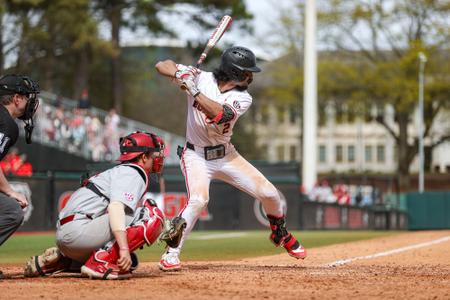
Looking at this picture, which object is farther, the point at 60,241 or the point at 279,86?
the point at 279,86

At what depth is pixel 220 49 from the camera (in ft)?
135

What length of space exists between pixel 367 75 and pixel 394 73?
1583mm

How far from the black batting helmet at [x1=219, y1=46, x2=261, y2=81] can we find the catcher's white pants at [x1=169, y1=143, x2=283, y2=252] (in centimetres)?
70

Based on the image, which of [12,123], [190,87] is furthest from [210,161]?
[12,123]

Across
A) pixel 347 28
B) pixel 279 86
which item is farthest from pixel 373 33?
pixel 279 86

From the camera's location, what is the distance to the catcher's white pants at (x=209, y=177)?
8875 millimetres

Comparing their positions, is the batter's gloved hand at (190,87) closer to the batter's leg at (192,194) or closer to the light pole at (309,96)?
the batter's leg at (192,194)

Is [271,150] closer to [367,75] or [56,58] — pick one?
[367,75]

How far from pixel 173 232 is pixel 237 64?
5.62 ft

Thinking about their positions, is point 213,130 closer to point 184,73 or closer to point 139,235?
point 184,73

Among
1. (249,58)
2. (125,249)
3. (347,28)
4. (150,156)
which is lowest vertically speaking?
(125,249)

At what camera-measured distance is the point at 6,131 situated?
750cm

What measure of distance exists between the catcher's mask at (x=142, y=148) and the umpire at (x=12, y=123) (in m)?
0.85

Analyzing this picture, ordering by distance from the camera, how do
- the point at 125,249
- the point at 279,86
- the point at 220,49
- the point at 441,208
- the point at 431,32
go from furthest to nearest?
1. the point at 279,86
2. the point at 431,32
3. the point at 220,49
4. the point at 441,208
5. the point at 125,249
